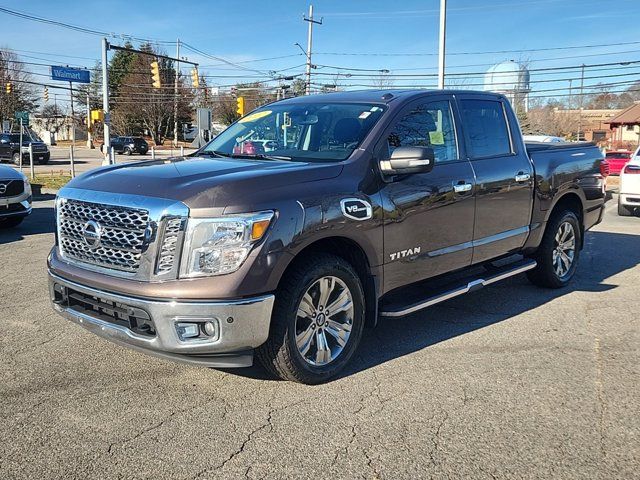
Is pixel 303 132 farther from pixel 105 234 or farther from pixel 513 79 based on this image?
pixel 513 79

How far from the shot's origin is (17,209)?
9531 mm

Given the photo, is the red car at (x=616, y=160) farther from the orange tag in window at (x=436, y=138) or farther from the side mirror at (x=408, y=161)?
the side mirror at (x=408, y=161)

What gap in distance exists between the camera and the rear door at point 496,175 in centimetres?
509

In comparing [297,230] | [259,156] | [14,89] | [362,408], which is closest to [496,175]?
[259,156]

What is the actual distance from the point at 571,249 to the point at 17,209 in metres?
8.22

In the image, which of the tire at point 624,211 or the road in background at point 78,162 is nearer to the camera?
the tire at point 624,211

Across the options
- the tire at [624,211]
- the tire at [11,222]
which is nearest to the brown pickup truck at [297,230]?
the tire at [11,222]

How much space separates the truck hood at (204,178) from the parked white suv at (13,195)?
6128mm

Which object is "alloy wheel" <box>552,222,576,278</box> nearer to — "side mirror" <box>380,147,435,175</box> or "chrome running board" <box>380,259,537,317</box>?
"chrome running board" <box>380,259,537,317</box>

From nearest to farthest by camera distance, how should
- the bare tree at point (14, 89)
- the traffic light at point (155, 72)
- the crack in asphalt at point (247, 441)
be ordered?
the crack in asphalt at point (247, 441), the traffic light at point (155, 72), the bare tree at point (14, 89)

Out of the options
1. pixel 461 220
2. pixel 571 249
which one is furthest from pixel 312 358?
pixel 571 249

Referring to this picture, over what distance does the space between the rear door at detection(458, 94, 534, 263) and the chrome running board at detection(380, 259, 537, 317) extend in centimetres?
17

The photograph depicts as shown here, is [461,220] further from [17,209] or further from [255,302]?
[17,209]

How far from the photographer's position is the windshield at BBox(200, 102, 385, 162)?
436 centimetres
